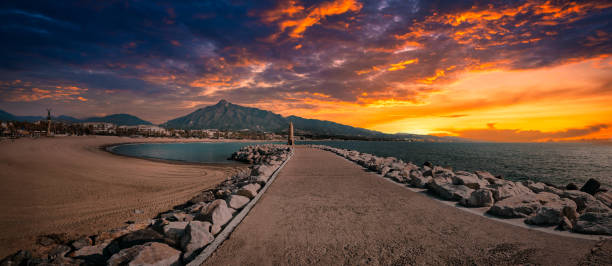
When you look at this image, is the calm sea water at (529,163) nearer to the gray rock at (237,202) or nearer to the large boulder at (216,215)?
the gray rock at (237,202)

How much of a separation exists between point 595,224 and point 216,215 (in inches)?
252

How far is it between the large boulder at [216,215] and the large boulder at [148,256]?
866 millimetres

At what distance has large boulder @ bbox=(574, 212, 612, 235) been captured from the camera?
146 inches

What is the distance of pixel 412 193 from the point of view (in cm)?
689

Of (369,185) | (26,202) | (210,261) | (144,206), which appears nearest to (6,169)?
(26,202)

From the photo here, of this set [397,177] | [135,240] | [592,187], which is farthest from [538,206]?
[592,187]

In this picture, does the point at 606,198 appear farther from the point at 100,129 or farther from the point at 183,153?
the point at 100,129

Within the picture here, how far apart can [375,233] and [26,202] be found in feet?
38.2

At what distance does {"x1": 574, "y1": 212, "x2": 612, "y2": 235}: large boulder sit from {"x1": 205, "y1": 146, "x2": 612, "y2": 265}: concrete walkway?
42cm

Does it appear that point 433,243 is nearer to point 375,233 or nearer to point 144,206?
point 375,233

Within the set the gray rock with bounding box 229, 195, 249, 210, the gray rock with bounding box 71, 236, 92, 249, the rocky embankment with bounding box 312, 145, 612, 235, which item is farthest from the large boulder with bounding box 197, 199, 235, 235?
the rocky embankment with bounding box 312, 145, 612, 235

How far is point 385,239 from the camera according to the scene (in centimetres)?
371

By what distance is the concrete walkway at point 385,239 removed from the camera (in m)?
3.12

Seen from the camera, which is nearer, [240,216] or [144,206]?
[240,216]
